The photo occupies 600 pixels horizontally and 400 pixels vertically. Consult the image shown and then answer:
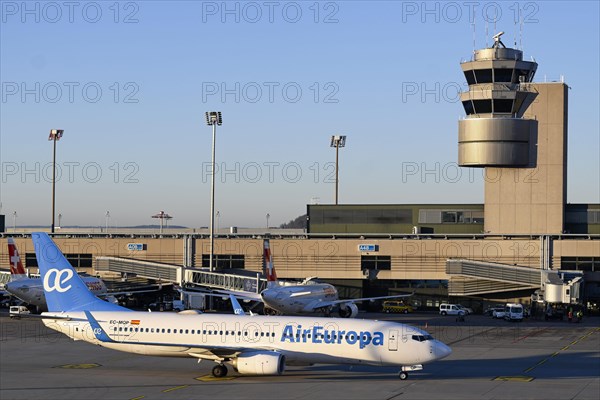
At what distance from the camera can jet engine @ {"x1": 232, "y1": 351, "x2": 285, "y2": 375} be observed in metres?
53.0

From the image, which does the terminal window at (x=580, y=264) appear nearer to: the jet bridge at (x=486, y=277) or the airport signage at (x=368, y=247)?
the jet bridge at (x=486, y=277)

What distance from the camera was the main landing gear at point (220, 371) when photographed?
5600 cm

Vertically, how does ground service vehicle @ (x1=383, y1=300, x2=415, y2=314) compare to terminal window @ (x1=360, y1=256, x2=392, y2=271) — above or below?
below

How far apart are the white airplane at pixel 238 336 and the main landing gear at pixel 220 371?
58mm

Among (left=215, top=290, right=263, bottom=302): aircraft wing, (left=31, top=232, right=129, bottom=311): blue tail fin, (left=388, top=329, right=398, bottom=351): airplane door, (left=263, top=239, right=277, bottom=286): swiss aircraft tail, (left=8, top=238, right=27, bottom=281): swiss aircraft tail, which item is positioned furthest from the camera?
(left=263, top=239, right=277, bottom=286): swiss aircraft tail

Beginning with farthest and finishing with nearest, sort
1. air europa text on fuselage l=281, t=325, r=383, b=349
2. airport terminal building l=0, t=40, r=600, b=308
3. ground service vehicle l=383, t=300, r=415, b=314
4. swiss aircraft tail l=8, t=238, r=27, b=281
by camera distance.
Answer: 1. airport terminal building l=0, t=40, r=600, b=308
2. ground service vehicle l=383, t=300, r=415, b=314
3. swiss aircraft tail l=8, t=238, r=27, b=281
4. air europa text on fuselage l=281, t=325, r=383, b=349

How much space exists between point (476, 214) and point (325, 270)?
2375 centimetres

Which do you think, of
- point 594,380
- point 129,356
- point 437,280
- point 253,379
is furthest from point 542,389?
point 437,280

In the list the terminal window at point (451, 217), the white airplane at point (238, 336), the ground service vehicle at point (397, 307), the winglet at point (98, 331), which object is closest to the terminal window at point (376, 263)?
the ground service vehicle at point (397, 307)

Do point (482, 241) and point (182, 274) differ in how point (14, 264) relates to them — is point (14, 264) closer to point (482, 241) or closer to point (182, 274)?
point (182, 274)

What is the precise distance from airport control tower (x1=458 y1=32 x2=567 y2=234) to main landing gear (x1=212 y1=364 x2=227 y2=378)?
7666cm

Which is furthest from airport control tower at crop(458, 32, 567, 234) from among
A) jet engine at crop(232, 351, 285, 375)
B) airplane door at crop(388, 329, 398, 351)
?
jet engine at crop(232, 351, 285, 375)

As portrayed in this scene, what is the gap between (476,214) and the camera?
134 m

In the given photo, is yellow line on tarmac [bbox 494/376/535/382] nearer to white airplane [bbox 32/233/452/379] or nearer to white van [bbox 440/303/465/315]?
white airplane [bbox 32/233/452/379]
